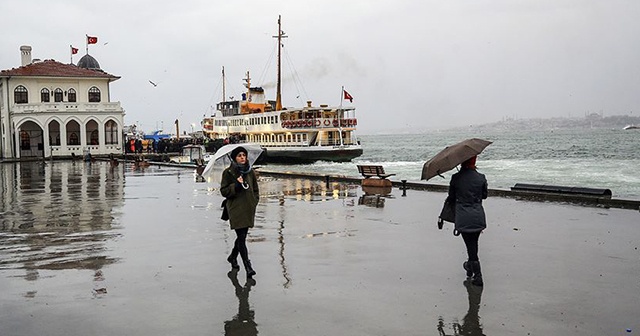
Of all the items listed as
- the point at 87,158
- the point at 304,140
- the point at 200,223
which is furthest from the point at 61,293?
the point at 304,140

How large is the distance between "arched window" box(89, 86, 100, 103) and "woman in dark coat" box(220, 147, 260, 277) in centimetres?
4907

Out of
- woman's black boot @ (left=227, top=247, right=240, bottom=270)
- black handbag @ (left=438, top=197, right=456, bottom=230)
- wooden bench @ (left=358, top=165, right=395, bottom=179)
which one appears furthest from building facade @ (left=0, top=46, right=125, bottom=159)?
black handbag @ (left=438, top=197, right=456, bottom=230)

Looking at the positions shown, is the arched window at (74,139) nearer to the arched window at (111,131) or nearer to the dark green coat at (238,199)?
the arched window at (111,131)

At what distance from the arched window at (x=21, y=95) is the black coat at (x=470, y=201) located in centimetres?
5081

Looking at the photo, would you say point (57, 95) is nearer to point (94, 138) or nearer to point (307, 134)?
point (94, 138)

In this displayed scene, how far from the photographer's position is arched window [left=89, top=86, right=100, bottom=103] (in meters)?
52.7

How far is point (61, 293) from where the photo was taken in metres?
7.06

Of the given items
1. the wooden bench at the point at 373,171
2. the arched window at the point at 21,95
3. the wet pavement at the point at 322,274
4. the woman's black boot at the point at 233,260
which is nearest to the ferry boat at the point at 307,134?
the arched window at the point at 21,95

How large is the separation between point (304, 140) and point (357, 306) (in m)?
46.0

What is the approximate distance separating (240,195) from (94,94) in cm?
4941

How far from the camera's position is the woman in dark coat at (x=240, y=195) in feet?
25.0

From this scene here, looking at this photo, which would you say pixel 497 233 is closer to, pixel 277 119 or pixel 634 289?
pixel 634 289

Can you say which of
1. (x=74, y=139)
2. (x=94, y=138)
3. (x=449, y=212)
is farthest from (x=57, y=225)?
(x=74, y=139)

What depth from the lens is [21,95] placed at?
50531 millimetres
